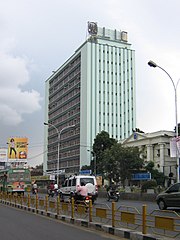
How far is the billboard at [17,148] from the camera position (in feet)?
194

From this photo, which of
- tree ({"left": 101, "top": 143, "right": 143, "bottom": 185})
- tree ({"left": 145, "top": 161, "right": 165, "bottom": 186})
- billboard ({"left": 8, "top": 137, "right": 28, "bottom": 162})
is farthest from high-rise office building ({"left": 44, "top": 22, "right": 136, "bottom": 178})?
tree ({"left": 101, "top": 143, "right": 143, "bottom": 185})

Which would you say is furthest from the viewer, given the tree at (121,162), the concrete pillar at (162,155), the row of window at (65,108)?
the row of window at (65,108)

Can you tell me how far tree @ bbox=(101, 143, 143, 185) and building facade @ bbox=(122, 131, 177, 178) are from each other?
41.0ft

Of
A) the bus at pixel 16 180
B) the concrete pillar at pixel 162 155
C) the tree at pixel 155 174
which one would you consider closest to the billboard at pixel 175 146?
the bus at pixel 16 180

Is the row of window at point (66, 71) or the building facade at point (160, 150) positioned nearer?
the building facade at point (160, 150)

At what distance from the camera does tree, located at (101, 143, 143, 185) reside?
52938 millimetres

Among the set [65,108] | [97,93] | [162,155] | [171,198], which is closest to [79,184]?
[171,198]

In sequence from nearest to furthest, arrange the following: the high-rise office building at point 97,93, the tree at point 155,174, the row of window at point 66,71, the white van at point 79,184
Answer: the white van at point 79,184 < the tree at point 155,174 < the high-rise office building at point 97,93 < the row of window at point 66,71

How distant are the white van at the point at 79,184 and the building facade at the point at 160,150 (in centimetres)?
4030

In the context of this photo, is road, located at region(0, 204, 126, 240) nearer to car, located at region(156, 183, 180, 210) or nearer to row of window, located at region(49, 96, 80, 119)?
car, located at region(156, 183, 180, 210)

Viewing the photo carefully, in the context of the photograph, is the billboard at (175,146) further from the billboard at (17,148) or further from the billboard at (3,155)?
the billboard at (3,155)

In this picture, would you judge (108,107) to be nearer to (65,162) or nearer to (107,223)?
(65,162)

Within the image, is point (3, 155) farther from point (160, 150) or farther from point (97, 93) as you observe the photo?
point (97, 93)

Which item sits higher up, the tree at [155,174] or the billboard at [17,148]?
the billboard at [17,148]
